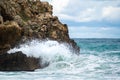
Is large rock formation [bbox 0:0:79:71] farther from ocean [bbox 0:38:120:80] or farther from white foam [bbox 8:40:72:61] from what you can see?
ocean [bbox 0:38:120:80]

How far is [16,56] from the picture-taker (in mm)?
26156

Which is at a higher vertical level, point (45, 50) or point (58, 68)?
point (45, 50)

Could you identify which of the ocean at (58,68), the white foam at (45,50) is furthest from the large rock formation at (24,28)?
the ocean at (58,68)

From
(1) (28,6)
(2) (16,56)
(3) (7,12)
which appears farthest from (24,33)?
(1) (28,6)

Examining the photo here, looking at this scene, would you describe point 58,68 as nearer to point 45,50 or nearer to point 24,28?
point 45,50

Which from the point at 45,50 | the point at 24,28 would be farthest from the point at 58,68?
the point at 24,28

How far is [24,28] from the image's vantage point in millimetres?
30562

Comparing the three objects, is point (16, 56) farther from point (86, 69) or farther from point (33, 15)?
point (33, 15)

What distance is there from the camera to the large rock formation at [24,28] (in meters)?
26.3

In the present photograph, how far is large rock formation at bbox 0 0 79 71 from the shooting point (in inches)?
1035

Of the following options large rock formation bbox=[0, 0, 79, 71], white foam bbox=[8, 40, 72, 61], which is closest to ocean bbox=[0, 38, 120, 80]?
white foam bbox=[8, 40, 72, 61]

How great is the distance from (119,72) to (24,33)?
789 cm

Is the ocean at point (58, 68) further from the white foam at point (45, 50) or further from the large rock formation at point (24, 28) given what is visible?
the large rock formation at point (24, 28)

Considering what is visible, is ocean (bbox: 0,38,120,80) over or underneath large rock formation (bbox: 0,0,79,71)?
underneath
